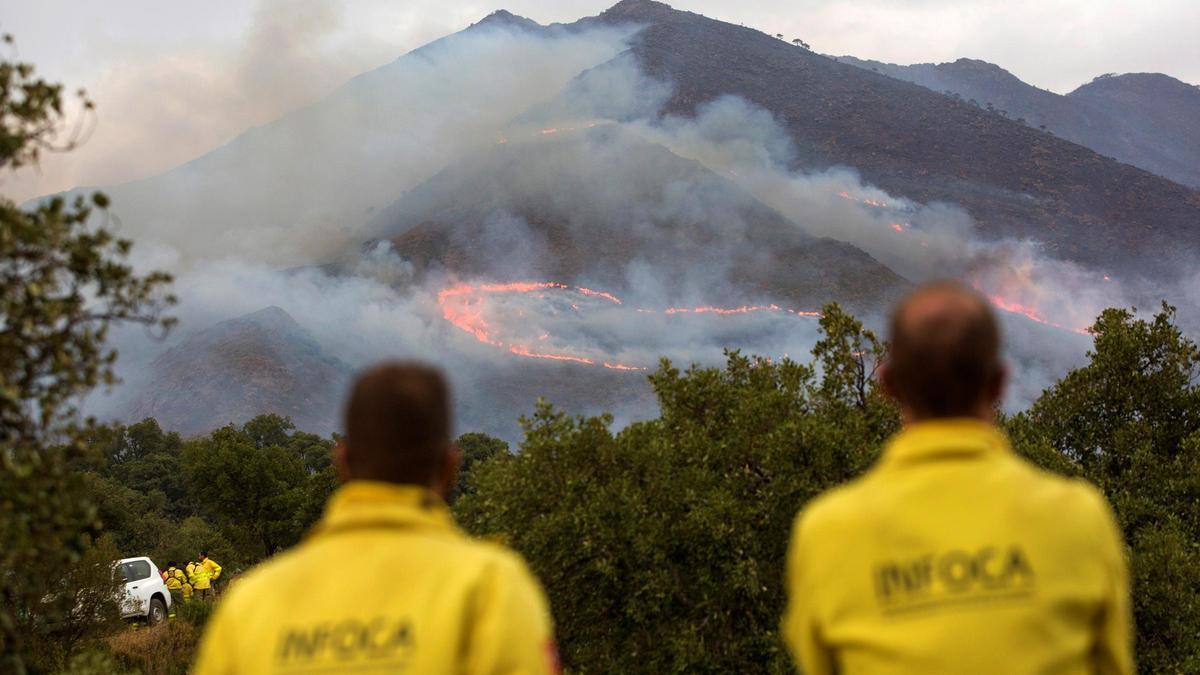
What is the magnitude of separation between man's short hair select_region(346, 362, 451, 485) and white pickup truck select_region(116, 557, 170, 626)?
90.5 feet

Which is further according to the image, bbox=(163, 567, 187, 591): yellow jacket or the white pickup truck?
bbox=(163, 567, 187, 591): yellow jacket

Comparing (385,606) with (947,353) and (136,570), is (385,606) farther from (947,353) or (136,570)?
(136,570)

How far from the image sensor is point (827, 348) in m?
19.1

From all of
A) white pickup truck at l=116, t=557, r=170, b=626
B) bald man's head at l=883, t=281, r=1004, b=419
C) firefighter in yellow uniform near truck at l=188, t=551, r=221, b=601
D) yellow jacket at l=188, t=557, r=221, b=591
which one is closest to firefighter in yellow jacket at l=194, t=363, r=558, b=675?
bald man's head at l=883, t=281, r=1004, b=419

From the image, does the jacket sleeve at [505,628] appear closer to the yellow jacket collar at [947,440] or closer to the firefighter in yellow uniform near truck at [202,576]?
the yellow jacket collar at [947,440]

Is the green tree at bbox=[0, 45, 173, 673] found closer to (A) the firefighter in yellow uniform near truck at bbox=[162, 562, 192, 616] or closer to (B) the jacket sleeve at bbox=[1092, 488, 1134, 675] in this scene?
(B) the jacket sleeve at bbox=[1092, 488, 1134, 675]

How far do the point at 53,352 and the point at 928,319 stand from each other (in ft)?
17.7

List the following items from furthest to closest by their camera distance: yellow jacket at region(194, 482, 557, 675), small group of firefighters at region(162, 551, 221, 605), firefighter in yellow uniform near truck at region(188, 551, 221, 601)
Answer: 1. firefighter in yellow uniform near truck at region(188, 551, 221, 601)
2. small group of firefighters at region(162, 551, 221, 605)
3. yellow jacket at region(194, 482, 557, 675)

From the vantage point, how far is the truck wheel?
28500 mm

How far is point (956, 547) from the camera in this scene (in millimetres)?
2838

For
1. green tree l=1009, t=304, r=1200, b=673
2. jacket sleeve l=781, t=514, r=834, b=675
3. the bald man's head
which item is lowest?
green tree l=1009, t=304, r=1200, b=673

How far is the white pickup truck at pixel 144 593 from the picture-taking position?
27469 mm

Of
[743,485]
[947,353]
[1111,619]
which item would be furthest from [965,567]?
[743,485]

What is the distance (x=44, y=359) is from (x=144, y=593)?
82.8 feet
